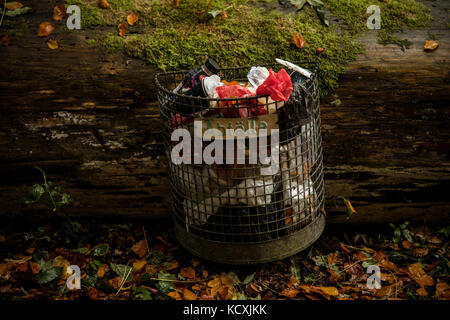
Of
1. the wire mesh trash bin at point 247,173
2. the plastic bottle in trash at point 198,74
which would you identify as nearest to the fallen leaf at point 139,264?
the wire mesh trash bin at point 247,173

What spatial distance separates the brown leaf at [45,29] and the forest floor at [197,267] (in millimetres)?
1247

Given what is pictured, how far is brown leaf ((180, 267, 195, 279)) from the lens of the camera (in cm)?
258

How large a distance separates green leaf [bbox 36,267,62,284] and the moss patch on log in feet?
4.58

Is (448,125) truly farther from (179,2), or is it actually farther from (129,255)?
(129,255)

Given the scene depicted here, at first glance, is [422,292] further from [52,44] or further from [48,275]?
[52,44]

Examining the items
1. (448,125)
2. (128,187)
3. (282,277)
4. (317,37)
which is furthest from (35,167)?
(448,125)

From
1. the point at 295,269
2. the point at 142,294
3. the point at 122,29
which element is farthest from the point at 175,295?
the point at 122,29

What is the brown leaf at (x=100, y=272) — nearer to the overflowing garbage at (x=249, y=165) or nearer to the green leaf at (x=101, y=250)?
the green leaf at (x=101, y=250)

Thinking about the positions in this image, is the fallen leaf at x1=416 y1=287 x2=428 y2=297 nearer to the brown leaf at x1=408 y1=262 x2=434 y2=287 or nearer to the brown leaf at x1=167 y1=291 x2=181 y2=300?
the brown leaf at x1=408 y1=262 x2=434 y2=287

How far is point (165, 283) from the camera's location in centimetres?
249

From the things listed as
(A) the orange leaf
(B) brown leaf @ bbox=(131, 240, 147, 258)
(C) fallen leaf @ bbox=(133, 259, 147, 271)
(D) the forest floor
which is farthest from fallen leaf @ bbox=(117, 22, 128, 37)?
(C) fallen leaf @ bbox=(133, 259, 147, 271)

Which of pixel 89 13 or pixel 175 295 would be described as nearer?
pixel 175 295

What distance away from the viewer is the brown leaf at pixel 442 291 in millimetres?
2391

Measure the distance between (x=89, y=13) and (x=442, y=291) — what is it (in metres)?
2.77
